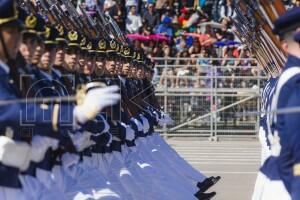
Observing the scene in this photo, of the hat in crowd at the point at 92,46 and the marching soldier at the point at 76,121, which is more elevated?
the hat in crowd at the point at 92,46

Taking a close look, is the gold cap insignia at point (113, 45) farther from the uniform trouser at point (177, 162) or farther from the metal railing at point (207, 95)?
the metal railing at point (207, 95)

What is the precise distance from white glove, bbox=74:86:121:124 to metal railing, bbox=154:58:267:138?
1435cm

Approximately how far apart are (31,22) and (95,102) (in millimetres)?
1303

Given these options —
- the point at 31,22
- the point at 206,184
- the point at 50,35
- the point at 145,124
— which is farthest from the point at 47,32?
the point at 206,184

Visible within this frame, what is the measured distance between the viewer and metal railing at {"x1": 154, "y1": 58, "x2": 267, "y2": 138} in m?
19.8

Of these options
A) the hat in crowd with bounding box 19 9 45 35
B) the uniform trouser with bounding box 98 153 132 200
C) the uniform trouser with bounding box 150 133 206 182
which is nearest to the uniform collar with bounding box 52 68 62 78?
the hat in crowd with bounding box 19 9 45 35

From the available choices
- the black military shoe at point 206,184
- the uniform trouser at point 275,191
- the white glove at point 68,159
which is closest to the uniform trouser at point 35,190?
the white glove at point 68,159

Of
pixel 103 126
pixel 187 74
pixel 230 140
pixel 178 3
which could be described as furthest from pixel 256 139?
pixel 103 126

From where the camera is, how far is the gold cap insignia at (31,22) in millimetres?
6243

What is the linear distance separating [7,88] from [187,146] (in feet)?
43.8

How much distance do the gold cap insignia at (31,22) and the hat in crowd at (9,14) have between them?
1.59ft

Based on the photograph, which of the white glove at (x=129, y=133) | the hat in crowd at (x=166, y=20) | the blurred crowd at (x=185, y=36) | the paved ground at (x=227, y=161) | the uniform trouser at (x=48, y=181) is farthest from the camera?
the hat in crowd at (x=166, y=20)

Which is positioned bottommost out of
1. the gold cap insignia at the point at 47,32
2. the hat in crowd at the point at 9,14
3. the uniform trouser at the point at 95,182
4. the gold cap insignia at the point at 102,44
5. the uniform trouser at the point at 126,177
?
the uniform trouser at the point at 126,177

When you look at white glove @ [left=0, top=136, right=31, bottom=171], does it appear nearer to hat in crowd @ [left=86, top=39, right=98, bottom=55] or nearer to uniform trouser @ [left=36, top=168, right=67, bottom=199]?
uniform trouser @ [left=36, top=168, right=67, bottom=199]
